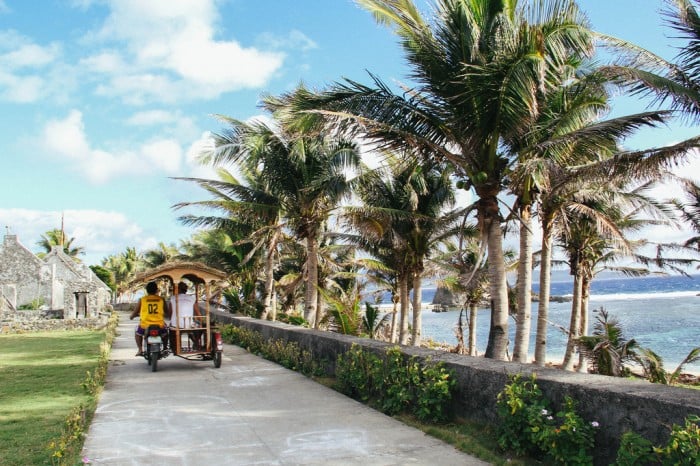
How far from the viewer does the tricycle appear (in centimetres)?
1121

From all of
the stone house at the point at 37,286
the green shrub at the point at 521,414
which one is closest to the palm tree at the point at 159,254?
the stone house at the point at 37,286

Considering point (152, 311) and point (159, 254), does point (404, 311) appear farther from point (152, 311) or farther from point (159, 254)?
point (159, 254)

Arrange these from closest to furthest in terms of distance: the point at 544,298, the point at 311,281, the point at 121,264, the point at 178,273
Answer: the point at 178,273 < the point at 544,298 < the point at 311,281 < the point at 121,264

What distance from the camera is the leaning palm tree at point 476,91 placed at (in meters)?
9.17

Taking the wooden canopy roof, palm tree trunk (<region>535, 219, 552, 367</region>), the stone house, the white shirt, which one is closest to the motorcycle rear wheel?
the white shirt

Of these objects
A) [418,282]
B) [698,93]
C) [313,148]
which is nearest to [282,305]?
[418,282]

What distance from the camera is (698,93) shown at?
8609mm

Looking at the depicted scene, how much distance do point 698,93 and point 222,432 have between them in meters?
8.05

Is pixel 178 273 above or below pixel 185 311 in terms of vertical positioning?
above

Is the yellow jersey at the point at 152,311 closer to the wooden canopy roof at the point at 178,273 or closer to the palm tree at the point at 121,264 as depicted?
the wooden canopy roof at the point at 178,273

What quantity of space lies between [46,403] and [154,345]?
2883 mm

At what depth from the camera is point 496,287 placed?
9602mm

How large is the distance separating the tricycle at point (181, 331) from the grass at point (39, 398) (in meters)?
1.37

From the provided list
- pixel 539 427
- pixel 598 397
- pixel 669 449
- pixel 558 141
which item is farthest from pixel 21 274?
pixel 669 449
